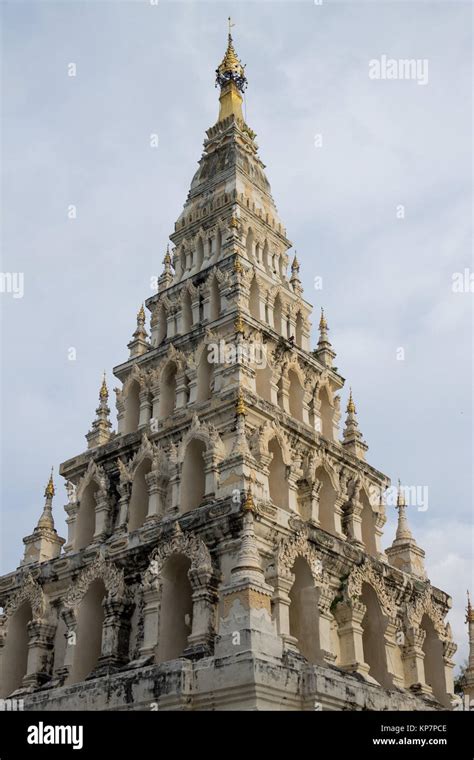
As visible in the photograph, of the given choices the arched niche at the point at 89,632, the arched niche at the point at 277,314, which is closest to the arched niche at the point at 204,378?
the arched niche at the point at 277,314

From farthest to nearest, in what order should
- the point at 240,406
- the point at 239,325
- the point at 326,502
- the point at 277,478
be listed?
the point at 239,325, the point at 326,502, the point at 277,478, the point at 240,406

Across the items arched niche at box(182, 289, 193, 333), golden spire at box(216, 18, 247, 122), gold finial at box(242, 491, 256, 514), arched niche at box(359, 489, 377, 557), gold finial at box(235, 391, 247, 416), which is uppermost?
golden spire at box(216, 18, 247, 122)

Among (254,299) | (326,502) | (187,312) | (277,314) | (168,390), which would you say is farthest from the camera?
(277,314)

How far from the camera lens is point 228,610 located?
74.9 feet

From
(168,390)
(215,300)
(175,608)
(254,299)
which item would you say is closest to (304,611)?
(175,608)

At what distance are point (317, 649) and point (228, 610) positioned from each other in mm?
3740

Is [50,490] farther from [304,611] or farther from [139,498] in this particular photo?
[304,611]

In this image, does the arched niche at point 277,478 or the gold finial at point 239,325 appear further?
the gold finial at point 239,325

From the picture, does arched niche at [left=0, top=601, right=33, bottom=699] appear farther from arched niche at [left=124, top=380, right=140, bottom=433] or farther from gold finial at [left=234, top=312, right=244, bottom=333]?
gold finial at [left=234, top=312, right=244, bottom=333]

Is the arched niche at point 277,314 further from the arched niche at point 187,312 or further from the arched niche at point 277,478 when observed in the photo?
the arched niche at point 277,478

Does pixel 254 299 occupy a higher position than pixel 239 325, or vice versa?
pixel 254 299

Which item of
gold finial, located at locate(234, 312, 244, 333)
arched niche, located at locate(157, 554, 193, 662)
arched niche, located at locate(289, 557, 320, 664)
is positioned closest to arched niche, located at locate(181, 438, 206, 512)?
arched niche, located at locate(157, 554, 193, 662)
